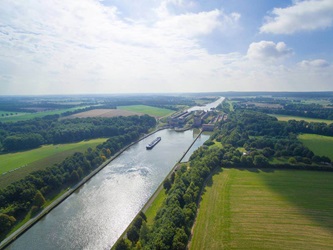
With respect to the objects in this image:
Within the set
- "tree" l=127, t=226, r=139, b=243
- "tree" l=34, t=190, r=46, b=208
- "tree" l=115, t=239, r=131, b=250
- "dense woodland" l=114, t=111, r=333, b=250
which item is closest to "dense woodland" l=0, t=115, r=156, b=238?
"tree" l=34, t=190, r=46, b=208

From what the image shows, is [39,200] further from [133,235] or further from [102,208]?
[133,235]

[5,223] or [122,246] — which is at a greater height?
[122,246]

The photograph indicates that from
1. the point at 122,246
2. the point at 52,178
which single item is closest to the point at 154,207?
the point at 122,246

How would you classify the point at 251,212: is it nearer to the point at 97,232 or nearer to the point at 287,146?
the point at 97,232

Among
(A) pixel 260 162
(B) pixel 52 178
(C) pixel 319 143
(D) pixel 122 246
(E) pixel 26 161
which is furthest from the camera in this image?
(C) pixel 319 143

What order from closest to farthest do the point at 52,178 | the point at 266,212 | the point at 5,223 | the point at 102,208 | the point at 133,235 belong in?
the point at 133,235, the point at 5,223, the point at 266,212, the point at 102,208, the point at 52,178

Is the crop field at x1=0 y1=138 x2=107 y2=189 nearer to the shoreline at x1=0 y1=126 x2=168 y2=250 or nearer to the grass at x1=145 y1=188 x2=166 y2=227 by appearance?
the shoreline at x1=0 y1=126 x2=168 y2=250

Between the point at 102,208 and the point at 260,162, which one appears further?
the point at 260,162

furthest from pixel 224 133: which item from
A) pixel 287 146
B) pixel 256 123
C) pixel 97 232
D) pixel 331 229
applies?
pixel 97 232
